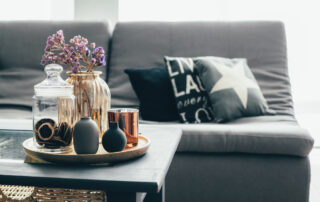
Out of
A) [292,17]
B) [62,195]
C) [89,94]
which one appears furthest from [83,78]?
[292,17]

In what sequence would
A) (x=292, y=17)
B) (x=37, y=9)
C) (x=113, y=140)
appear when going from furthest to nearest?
(x=37, y=9)
(x=292, y=17)
(x=113, y=140)

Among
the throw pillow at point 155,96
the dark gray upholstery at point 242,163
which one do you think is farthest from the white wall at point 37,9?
the dark gray upholstery at point 242,163

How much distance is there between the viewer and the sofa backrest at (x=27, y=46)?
2129 millimetres

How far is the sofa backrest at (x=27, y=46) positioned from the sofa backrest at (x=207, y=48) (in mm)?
150

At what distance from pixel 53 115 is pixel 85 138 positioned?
13cm

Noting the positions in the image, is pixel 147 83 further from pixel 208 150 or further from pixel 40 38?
pixel 40 38

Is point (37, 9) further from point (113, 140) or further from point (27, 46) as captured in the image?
point (113, 140)

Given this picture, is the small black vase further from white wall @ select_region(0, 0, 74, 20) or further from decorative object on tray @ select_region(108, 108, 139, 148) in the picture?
white wall @ select_region(0, 0, 74, 20)

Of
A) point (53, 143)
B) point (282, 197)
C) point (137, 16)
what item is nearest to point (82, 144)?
point (53, 143)

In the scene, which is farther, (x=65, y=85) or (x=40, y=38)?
(x=40, y=38)

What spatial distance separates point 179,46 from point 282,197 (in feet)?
3.32

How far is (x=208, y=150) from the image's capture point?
1.47m

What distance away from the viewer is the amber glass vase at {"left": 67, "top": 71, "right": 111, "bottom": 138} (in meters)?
0.94

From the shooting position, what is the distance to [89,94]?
3.10 feet
